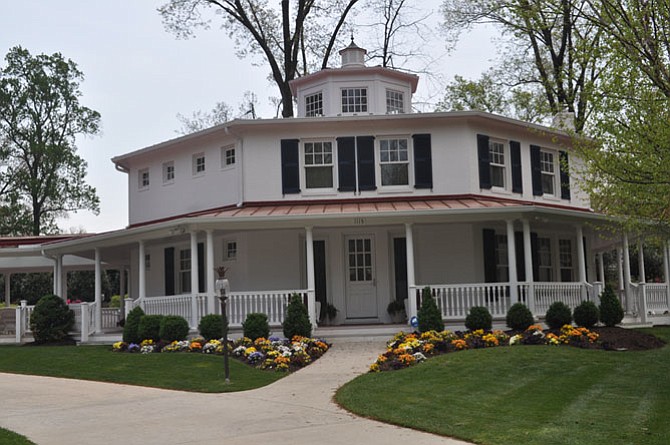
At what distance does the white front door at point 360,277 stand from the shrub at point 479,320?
10.8 feet

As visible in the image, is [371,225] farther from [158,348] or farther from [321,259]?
[158,348]

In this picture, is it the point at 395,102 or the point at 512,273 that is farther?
the point at 395,102

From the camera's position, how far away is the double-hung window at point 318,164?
21031 mm

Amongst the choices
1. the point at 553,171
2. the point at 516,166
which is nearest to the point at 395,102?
the point at 516,166

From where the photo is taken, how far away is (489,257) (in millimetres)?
20234

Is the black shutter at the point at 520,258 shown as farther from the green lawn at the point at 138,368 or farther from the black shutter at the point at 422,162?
the green lawn at the point at 138,368

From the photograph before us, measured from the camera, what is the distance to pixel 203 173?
22.5 meters

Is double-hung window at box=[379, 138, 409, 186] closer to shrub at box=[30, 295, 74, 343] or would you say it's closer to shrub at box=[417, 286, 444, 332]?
shrub at box=[417, 286, 444, 332]

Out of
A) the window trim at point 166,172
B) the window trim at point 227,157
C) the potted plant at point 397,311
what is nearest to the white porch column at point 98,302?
the window trim at point 166,172

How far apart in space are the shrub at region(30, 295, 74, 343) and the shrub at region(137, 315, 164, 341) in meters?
3.80

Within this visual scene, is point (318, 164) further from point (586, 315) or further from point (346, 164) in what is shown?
point (586, 315)

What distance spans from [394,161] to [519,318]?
561 centimetres

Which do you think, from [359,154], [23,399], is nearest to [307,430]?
[23,399]

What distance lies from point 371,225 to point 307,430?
10.7m
